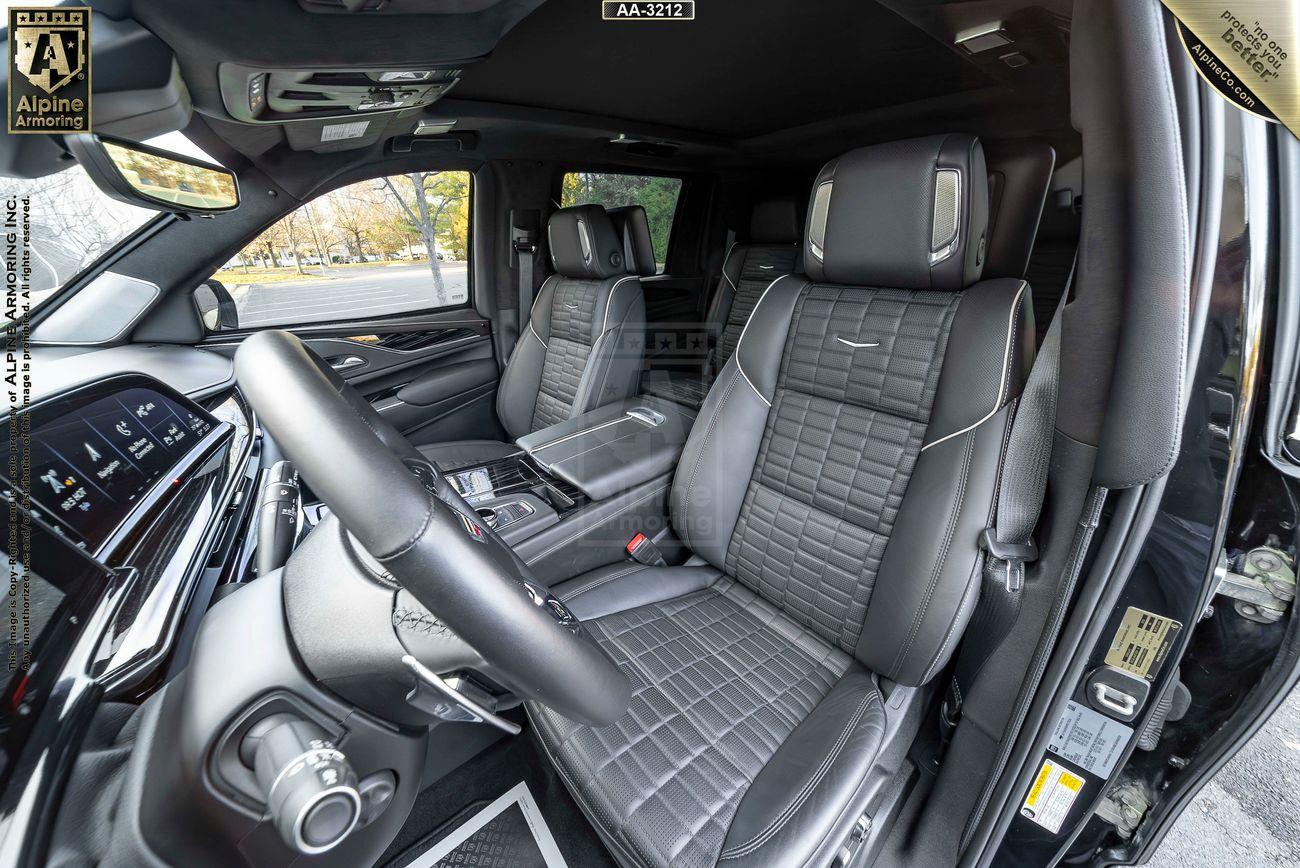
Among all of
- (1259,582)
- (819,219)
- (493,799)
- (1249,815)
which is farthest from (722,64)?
(1249,815)

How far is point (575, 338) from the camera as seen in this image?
8.80ft

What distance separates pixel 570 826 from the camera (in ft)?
4.49

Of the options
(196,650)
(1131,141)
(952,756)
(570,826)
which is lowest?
(570,826)

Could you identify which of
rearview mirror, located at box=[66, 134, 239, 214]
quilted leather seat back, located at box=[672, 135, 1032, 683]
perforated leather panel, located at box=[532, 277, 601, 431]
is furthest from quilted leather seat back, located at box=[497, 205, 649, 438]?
rearview mirror, located at box=[66, 134, 239, 214]

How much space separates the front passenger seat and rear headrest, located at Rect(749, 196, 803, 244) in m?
0.99

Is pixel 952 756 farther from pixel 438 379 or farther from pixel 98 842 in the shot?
pixel 438 379

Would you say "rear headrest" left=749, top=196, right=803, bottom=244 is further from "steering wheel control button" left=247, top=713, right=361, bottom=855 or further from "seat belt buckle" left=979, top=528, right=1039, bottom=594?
"steering wheel control button" left=247, top=713, right=361, bottom=855

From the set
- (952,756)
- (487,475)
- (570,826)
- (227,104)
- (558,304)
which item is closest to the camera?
(952,756)

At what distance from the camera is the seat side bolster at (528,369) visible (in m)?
2.85

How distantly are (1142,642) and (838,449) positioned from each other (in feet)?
2.20

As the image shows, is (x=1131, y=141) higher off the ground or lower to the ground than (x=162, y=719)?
higher

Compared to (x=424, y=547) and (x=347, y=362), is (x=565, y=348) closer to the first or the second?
(x=347, y=362)

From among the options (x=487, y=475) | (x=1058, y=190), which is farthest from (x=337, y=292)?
(x=1058, y=190)

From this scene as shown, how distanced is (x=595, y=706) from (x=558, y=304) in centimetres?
251
